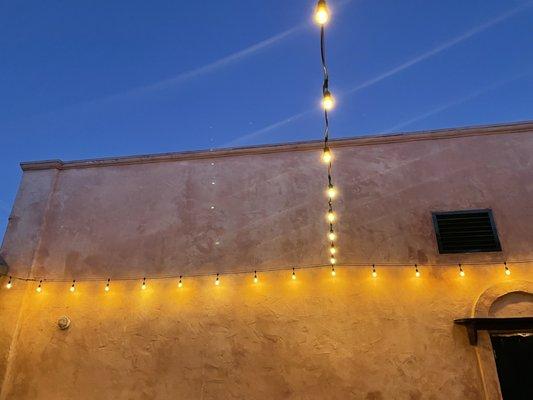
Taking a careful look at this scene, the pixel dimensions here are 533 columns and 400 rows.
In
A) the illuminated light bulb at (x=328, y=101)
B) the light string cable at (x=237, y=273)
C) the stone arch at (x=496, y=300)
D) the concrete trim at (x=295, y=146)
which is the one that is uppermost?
the concrete trim at (x=295, y=146)

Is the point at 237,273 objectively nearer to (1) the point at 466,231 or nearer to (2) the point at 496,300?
(1) the point at 466,231

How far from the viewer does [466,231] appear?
5.46 metres

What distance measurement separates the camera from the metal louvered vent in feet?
17.6

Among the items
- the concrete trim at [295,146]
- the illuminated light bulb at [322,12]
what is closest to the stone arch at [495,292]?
the concrete trim at [295,146]

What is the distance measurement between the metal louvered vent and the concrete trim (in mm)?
1236

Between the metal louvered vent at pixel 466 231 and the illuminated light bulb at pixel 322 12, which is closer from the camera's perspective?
the illuminated light bulb at pixel 322 12

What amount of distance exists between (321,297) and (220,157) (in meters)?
2.60

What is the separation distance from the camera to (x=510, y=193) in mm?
5648

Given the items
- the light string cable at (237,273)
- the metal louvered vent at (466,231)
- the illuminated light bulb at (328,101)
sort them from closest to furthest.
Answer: the illuminated light bulb at (328,101)
the light string cable at (237,273)
the metal louvered vent at (466,231)

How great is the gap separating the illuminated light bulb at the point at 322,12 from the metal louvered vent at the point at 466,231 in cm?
410

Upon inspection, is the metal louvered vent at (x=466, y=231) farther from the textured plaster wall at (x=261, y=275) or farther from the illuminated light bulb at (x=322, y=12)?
the illuminated light bulb at (x=322, y=12)

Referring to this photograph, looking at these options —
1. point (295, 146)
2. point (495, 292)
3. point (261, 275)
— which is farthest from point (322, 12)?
point (495, 292)

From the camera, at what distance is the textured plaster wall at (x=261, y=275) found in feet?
16.6

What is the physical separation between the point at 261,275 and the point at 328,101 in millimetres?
3318
